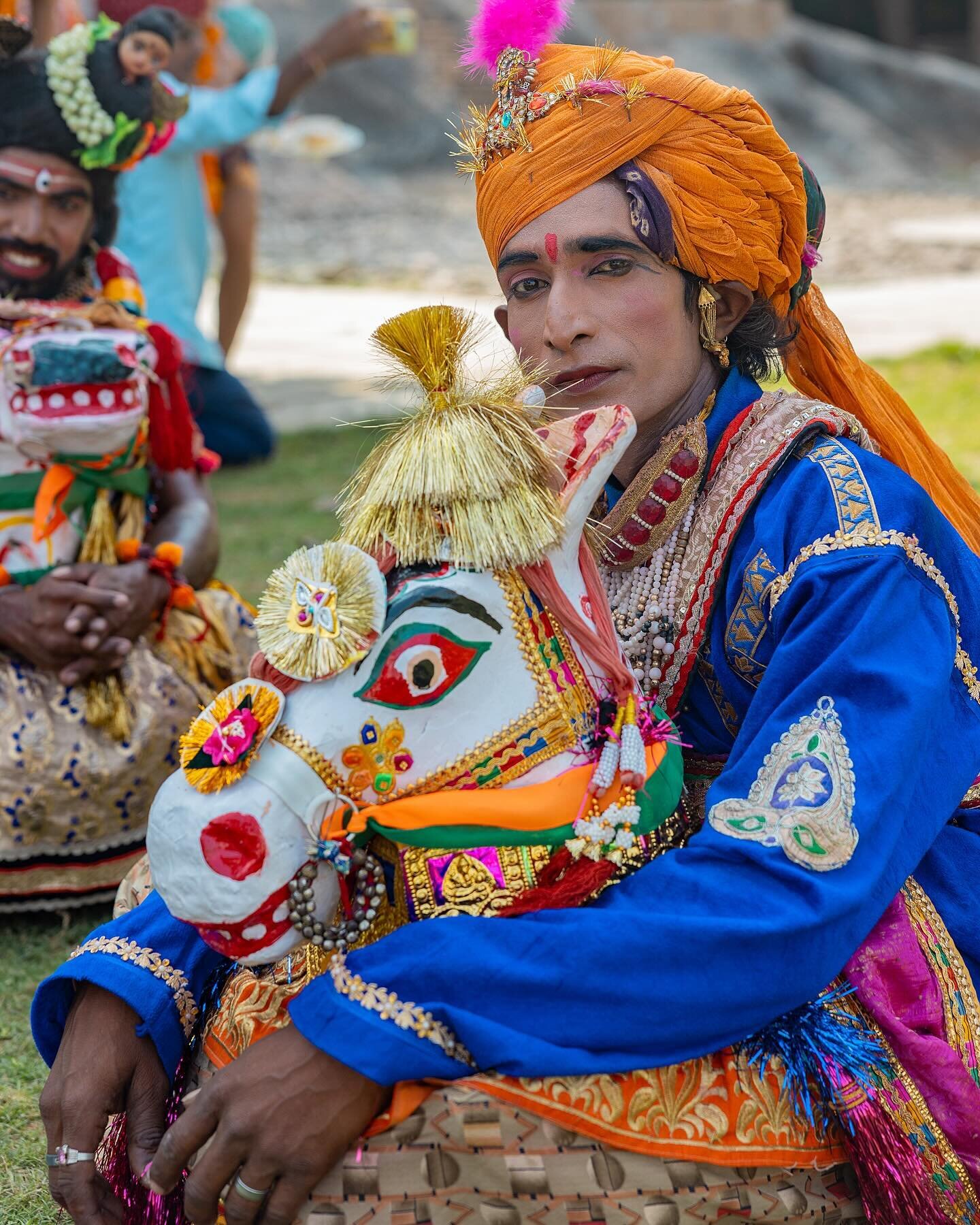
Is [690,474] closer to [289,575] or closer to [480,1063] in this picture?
[289,575]

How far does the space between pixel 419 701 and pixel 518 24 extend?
1084 mm

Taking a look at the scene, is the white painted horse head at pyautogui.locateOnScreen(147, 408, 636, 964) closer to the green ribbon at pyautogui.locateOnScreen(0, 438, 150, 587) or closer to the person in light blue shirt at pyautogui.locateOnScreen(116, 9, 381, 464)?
the green ribbon at pyautogui.locateOnScreen(0, 438, 150, 587)

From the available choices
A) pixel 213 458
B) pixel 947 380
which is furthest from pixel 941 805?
pixel 947 380

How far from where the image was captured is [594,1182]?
1.67m

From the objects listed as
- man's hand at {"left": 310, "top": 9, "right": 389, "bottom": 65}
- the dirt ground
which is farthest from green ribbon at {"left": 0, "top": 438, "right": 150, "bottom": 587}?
the dirt ground

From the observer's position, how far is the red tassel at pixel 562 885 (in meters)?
1.69

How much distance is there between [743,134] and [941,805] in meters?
0.95

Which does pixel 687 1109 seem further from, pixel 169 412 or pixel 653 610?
pixel 169 412

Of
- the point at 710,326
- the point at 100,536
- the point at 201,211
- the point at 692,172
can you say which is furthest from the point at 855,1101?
the point at 201,211

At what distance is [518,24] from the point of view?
220 cm

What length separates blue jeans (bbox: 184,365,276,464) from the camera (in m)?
7.44

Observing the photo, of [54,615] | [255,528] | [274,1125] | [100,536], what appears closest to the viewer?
[274,1125]

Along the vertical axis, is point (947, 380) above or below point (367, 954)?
below

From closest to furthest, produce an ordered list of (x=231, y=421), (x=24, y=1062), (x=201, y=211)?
(x=24, y=1062), (x=201, y=211), (x=231, y=421)
